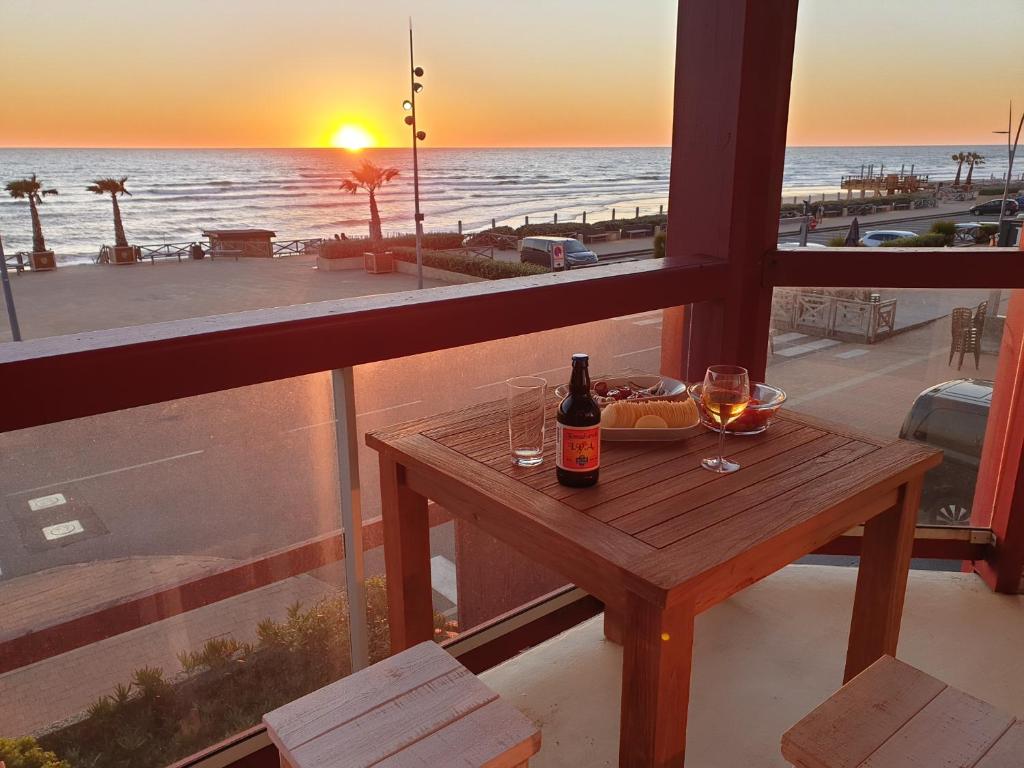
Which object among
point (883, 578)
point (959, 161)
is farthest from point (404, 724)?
point (959, 161)

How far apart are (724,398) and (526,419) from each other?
1.21ft

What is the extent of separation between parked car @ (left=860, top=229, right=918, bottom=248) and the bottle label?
195 cm

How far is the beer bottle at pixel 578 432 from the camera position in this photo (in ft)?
3.75

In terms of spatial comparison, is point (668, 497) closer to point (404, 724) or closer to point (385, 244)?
point (404, 724)

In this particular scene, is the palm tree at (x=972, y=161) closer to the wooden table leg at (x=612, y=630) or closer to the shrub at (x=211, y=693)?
the wooden table leg at (x=612, y=630)

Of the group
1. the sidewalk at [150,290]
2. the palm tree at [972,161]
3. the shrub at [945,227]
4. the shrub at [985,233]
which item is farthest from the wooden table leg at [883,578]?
the sidewalk at [150,290]

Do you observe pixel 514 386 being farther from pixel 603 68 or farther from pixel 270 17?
pixel 270 17

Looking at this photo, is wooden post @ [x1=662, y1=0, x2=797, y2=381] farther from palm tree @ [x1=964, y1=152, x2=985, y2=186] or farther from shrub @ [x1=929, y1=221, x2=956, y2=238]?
palm tree @ [x1=964, y1=152, x2=985, y2=186]

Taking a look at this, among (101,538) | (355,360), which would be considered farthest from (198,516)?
(355,360)

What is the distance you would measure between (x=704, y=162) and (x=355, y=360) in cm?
123

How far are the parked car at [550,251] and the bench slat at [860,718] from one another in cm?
190

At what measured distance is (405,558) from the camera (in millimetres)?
1520

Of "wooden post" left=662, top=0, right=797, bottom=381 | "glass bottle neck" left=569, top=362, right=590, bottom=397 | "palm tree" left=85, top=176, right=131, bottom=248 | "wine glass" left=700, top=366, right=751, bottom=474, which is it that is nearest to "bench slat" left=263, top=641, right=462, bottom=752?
"glass bottle neck" left=569, top=362, right=590, bottom=397

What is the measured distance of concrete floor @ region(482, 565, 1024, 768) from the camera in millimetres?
1791
